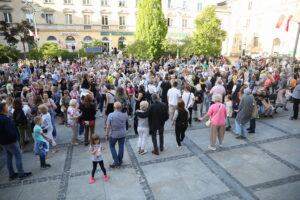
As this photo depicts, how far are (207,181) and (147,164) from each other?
1.68 meters

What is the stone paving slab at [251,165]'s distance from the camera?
5.24m

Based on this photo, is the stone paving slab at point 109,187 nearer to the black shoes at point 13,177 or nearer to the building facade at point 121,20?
the black shoes at point 13,177

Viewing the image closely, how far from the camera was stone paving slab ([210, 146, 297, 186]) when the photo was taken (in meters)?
5.24

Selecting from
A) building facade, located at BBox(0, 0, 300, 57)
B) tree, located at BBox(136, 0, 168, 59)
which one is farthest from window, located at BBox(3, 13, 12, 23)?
tree, located at BBox(136, 0, 168, 59)

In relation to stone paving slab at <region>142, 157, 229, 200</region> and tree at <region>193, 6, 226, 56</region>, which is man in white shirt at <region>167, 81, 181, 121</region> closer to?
stone paving slab at <region>142, 157, 229, 200</region>

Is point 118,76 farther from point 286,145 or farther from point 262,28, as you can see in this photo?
point 262,28

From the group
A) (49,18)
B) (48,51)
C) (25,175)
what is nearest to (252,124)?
(25,175)

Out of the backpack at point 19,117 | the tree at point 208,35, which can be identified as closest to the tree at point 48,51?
the tree at point 208,35

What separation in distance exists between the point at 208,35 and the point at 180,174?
2498cm

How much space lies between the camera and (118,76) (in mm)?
10578

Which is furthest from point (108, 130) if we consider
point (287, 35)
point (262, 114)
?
point (287, 35)

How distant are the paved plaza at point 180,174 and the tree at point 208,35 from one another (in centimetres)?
2008

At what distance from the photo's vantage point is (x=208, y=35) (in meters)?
27.2

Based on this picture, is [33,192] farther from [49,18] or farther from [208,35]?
[49,18]
